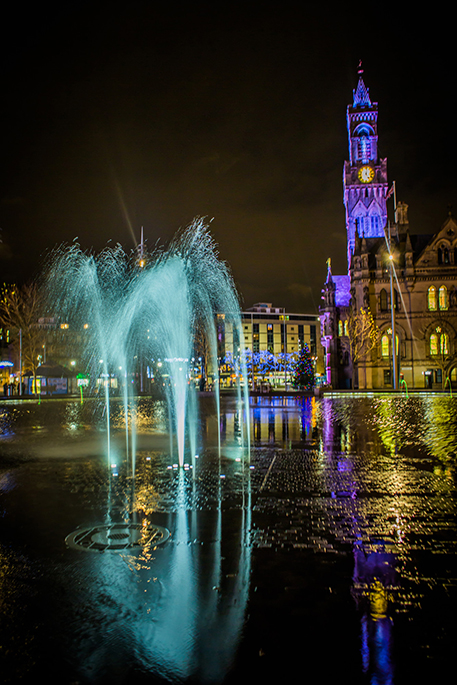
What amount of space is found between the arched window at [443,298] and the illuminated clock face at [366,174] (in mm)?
33933

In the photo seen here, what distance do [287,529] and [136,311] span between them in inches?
1927

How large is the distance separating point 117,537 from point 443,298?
2581 inches

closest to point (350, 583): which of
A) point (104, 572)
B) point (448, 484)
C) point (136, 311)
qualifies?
point (104, 572)

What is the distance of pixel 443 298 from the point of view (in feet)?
211

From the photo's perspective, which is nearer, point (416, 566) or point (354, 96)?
point (416, 566)

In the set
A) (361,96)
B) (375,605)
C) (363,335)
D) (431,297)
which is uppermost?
(361,96)

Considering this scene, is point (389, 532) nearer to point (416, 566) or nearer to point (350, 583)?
point (416, 566)

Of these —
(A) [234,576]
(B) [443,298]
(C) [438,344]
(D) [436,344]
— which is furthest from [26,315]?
(A) [234,576]

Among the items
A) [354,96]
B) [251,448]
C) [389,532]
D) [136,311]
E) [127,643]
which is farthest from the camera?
[354,96]

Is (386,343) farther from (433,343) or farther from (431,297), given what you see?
(431,297)

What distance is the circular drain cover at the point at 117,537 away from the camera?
638 centimetres

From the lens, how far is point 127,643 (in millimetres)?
4109

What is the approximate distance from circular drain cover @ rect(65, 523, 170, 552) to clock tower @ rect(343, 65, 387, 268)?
86.2 metres

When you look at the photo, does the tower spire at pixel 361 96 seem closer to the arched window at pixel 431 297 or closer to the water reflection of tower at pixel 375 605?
the arched window at pixel 431 297
